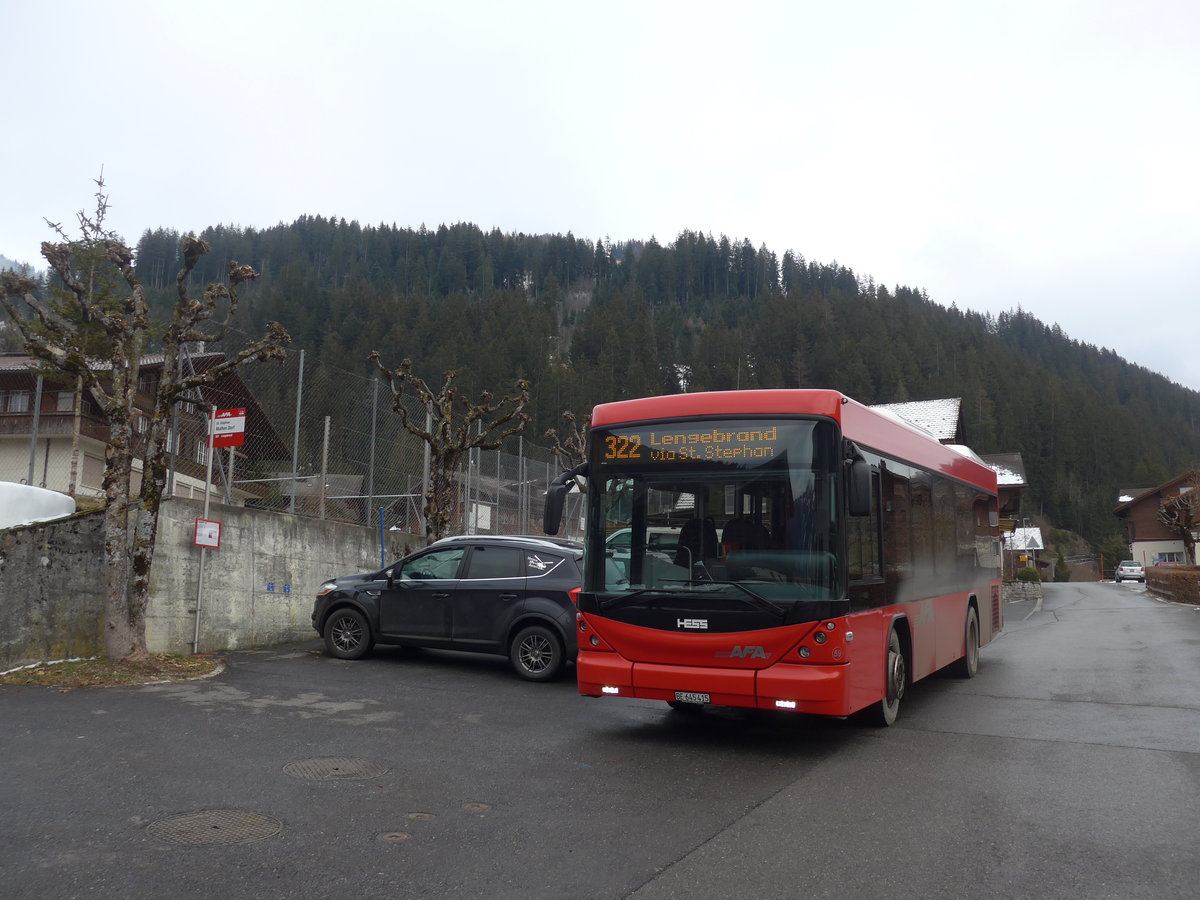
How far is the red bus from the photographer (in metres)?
7.27

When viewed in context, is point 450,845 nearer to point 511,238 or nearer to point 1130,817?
point 1130,817

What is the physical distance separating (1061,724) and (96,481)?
19.2 metres

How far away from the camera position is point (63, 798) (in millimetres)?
5719

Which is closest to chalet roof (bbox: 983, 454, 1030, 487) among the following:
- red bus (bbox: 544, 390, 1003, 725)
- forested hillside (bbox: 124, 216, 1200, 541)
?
forested hillside (bbox: 124, 216, 1200, 541)

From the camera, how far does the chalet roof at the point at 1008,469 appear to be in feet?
167

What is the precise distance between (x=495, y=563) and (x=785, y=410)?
5.25 metres

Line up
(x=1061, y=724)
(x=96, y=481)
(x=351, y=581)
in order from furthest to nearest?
1. (x=96, y=481)
2. (x=351, y=581)
3. (x=1061, y=724)

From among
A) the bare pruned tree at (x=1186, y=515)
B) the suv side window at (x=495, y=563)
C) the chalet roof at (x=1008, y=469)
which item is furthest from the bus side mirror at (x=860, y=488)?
the bare pruned tree at (x=1186, y=515)

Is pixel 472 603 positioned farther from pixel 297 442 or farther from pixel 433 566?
pixel 297 442

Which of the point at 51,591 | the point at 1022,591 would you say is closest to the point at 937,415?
the point at 1022,591

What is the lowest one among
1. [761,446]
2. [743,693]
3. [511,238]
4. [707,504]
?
[743,693]

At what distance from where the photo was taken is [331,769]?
669 cm

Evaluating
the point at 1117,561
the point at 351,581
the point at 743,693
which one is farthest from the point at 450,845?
the point at 1117,561

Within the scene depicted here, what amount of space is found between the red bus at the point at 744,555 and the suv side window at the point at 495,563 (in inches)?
134
